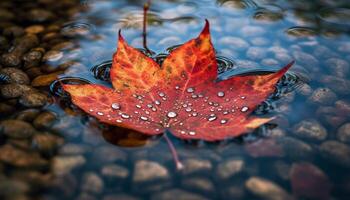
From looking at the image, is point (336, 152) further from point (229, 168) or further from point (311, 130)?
point (229, 168)

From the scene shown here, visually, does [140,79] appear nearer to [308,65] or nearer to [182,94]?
[182,94]

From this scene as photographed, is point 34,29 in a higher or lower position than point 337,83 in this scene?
higher

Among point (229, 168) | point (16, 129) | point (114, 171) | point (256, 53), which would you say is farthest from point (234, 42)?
point (16, 129)

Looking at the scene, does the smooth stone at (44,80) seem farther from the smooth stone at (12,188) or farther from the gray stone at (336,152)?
the gray stone at (336,152)

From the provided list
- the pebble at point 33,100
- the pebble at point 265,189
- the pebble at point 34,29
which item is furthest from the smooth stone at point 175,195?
the pebble at point 34,29

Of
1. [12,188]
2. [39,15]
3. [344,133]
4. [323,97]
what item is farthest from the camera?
[39,15]

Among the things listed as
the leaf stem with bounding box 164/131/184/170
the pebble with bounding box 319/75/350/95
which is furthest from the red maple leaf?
the pebble with bounding box 319/75/350/95
